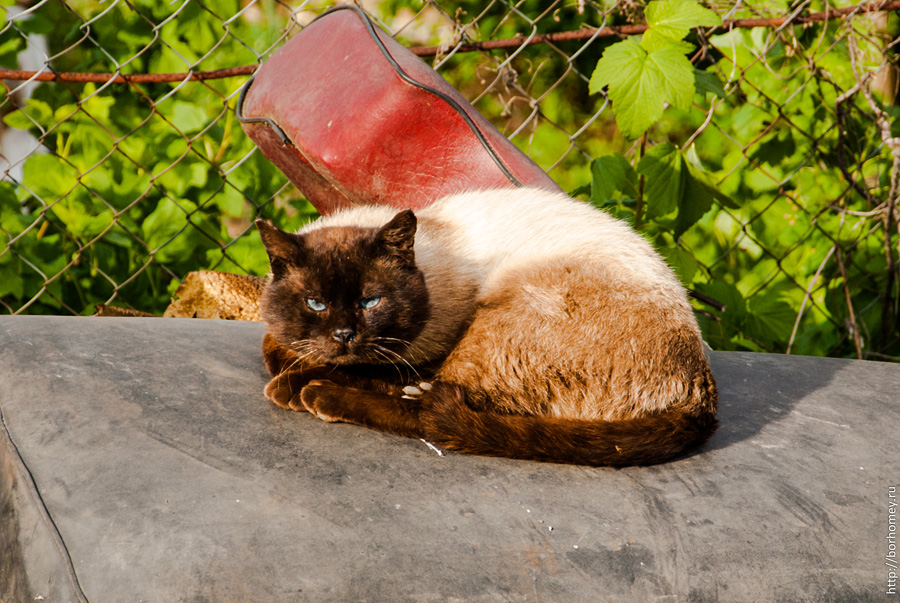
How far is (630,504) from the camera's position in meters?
1.33

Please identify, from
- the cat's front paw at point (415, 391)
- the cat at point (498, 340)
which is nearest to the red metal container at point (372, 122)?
the cat at point (498, 340)

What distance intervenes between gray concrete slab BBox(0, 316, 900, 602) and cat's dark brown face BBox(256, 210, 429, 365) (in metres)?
0.17

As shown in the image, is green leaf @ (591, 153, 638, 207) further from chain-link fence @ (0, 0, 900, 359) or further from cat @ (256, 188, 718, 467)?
cat @ (256, 188, 718, 467)

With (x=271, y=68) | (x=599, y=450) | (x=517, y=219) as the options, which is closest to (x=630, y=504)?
(x=599, y=450)

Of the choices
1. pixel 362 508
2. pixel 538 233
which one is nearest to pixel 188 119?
pixel 538 233

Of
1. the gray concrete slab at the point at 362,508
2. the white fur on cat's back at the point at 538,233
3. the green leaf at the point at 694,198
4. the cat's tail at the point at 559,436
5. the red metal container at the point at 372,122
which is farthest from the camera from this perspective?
the green leaf at the point at 694,198

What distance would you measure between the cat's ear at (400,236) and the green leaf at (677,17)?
1289 millimetres

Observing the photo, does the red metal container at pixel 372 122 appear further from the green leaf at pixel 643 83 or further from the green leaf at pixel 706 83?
the green leaf at pixel 706 83

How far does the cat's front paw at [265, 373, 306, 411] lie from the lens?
5.24ft

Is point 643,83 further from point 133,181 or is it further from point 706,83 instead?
point 133,181

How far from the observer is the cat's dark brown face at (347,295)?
1643 millimetres

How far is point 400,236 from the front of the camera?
1.68m

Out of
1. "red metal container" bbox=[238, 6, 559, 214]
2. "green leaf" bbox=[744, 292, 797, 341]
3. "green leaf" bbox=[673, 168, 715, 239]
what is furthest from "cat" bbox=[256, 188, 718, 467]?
"green leaf" bbox=[744, 292, 797, 341]

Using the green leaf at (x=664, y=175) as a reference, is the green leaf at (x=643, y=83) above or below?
above
